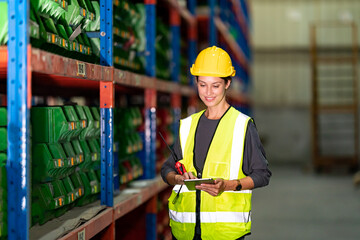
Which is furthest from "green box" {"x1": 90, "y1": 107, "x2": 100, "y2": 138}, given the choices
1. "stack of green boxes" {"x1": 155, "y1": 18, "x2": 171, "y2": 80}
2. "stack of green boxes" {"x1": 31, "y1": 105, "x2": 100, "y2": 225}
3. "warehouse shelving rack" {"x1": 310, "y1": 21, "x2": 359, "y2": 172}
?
"warehouse shelving rack" {"x1": 310, "y1": 21, "x2": 359, "y2": 172}

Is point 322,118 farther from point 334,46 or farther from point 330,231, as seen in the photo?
point 330,231

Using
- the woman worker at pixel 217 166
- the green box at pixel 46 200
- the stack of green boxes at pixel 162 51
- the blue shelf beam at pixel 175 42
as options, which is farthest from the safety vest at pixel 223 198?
the blue shelf beam at pixel 175 42

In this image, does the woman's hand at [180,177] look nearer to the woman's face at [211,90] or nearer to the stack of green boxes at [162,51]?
the woman's face at [211,90]

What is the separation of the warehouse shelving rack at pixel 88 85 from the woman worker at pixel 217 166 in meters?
0.61

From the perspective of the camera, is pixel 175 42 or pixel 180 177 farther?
pixel 175 42

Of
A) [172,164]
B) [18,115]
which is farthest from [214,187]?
[18,115]

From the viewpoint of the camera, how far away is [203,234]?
2.52 metres

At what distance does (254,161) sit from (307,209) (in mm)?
5553

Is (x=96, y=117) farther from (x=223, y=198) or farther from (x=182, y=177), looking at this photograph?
(x=223, y=198)

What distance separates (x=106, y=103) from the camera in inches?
128

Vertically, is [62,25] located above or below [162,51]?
below

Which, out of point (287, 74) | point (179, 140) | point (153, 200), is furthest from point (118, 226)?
point (287, 74)

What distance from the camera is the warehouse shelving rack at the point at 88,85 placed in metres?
2.10

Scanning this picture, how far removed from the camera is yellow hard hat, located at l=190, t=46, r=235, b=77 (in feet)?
8.49
